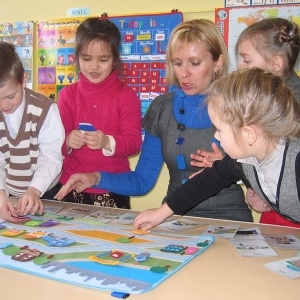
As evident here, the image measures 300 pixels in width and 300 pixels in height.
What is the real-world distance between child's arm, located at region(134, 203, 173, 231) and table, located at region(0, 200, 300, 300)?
0.23 metres

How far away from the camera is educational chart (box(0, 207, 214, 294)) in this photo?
753 mm

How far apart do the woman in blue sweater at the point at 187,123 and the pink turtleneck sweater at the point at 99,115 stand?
0.38 feet

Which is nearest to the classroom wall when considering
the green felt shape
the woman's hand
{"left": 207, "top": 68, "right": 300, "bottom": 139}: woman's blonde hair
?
the woman's hand

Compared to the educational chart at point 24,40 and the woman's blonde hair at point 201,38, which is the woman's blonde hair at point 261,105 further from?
the educational chart at point 24,40

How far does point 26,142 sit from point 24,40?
1714mm

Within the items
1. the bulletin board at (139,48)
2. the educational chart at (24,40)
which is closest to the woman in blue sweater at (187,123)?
the bulletin board at (139,48)

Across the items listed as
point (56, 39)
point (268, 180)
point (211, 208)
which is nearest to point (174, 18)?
point (56, 39)

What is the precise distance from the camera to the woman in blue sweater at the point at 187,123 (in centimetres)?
136

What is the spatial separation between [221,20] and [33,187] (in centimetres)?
150

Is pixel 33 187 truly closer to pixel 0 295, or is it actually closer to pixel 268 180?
pixel 0 295

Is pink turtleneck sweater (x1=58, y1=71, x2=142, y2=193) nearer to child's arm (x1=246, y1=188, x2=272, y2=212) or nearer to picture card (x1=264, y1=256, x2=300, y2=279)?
child's arm (x1=246, y1=188, x2=272, y2=212)

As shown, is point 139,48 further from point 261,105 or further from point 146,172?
point 261,105

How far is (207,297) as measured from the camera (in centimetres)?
69

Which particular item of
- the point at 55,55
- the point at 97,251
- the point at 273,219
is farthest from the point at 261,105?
the point at 55,55
